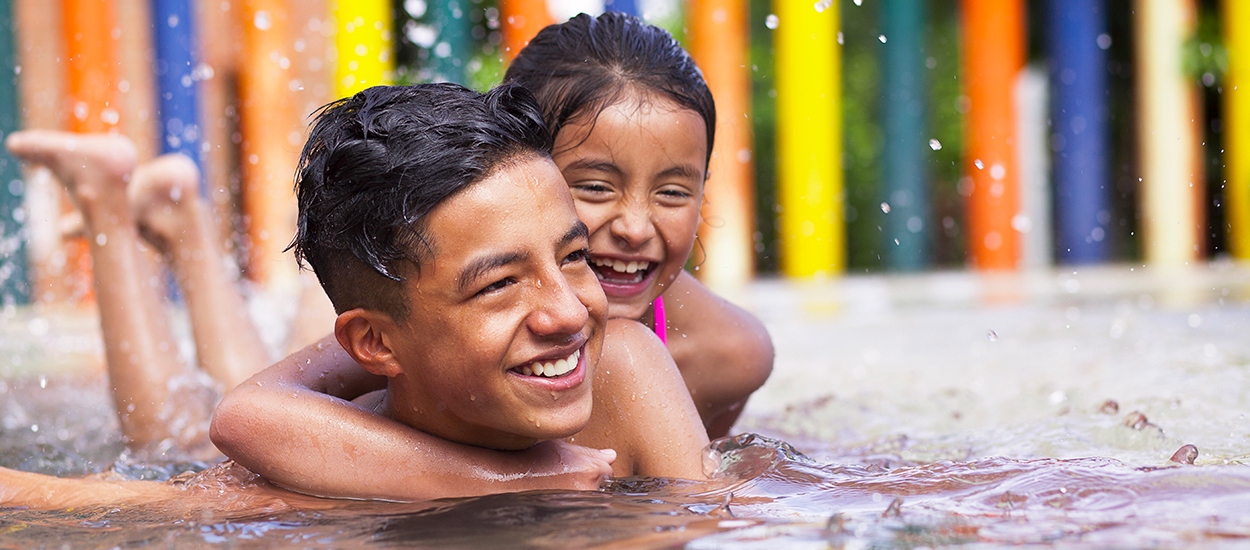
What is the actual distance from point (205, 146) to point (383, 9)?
1.98m

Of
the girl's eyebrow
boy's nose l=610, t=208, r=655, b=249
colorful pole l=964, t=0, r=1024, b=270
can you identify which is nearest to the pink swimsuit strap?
boy's nose l=610, t=208, r=655, b=249

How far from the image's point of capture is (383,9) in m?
10.2

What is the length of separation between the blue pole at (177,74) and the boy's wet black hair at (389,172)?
8250 mm

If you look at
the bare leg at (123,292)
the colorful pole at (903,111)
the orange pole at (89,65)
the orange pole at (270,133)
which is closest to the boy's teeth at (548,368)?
the bare leg at (123,292)

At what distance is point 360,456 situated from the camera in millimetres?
2012

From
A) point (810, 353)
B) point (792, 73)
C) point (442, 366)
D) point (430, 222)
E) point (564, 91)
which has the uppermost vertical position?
point (792, 73)

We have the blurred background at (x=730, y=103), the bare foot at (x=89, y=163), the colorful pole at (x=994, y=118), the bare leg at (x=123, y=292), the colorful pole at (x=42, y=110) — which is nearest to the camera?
the bare leg at (x=123, y=292)

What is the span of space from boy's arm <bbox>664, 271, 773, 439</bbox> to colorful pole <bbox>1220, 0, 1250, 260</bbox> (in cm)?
963

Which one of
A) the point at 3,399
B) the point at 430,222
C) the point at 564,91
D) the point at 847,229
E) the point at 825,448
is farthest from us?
the point at 847,229

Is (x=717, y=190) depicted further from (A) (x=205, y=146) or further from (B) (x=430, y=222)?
(B) (x=430, y=222)

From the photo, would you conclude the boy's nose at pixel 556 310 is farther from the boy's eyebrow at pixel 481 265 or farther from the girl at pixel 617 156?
the girl at pixel 617 156

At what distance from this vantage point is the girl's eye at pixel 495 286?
6.05 feet

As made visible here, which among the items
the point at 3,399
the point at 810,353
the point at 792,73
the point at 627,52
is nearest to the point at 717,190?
the point at 792,73

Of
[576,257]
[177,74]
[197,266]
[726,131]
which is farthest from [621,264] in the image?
[726,131]
